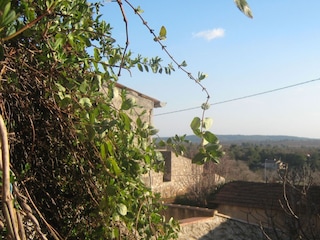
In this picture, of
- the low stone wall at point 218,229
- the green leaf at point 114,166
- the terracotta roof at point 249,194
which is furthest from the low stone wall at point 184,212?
the green leaf at point 114,166

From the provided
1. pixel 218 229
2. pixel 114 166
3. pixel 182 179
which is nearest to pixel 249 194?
pixel 218 229

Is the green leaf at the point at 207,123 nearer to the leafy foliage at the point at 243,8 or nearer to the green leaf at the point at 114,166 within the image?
the green leaf at the point at 114,166

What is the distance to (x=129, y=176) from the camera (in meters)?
1.04

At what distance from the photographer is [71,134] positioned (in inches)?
39.4

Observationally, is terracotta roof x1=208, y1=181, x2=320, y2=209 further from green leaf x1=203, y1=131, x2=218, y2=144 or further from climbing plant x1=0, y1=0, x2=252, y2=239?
green leaf x1=203, y1=131, x2=218, y2=144

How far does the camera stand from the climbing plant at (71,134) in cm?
91

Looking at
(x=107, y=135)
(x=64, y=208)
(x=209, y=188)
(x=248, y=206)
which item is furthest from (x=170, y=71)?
(x=209, y=188)

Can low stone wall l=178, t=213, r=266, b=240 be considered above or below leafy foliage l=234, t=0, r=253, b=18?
below

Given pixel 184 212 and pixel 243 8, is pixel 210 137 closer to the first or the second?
pixel 243 8

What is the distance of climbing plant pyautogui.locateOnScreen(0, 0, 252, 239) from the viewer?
0.91 metres

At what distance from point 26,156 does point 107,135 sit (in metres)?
0.22

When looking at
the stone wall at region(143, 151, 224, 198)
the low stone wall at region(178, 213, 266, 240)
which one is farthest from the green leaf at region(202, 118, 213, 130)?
the stone wall at region(143, 151, 224, 198)

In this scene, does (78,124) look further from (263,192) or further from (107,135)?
(263,192)

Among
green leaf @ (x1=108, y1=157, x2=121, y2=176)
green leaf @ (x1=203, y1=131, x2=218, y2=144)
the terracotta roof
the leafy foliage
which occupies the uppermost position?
the leafy foliage
